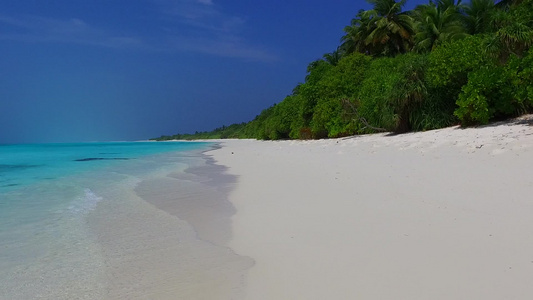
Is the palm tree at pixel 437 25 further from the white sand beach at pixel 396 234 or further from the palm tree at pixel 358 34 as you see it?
the white sand beach at pixel 396 234

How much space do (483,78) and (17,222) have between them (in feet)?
49.2

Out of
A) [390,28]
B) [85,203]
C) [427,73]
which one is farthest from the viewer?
[390,28]

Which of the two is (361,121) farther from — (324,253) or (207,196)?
(324,253)

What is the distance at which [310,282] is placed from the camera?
2445mm

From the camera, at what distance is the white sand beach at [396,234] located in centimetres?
231

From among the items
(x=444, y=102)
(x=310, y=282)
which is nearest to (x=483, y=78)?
(x=444, y=102)

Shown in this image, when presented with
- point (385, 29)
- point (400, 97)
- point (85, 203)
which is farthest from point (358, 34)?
point (85, 203)

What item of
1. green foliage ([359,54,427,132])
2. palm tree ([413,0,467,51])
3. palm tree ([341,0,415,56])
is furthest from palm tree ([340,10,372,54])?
green foliage ([359,54,427,132])

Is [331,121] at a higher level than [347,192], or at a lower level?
higher

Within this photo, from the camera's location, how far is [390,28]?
113 feet

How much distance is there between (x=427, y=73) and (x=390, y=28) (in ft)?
66.6

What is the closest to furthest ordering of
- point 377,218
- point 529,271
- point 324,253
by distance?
point 529,271 → point 324,253 → point 377,218

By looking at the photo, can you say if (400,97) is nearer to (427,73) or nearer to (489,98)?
(427,73)

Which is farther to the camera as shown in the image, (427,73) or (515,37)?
(427,73)
